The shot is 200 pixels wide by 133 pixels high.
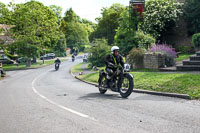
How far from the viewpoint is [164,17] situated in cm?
2958

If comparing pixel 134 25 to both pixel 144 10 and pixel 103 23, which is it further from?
pixel 103 23

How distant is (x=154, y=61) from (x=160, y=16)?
13283 millimetres

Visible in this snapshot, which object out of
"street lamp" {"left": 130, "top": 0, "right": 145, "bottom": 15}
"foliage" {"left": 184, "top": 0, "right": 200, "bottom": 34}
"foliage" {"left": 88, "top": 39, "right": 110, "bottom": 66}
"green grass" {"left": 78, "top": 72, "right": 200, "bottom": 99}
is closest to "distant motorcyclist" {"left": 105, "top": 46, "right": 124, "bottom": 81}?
"green grass" {"left": 78, "top": 72, "right": 200, "bottom": 99}

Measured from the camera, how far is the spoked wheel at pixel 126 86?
9320mm

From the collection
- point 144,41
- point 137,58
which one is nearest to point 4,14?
point 144,41

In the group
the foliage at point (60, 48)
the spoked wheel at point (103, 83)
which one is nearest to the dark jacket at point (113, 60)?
the spoked wheel at point (103, 83)

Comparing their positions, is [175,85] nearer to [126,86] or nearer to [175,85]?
[175,85]

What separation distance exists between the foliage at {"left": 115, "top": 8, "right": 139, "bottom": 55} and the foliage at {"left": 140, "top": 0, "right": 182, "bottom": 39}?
1.29m

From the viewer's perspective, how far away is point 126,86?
31.3 feet

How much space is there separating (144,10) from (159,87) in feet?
72.3

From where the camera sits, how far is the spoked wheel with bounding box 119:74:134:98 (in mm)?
9320

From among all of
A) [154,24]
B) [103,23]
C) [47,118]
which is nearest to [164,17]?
[154,24]

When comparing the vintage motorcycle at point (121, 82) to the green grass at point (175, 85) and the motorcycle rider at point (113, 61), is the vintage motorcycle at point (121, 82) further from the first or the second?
the green grass at point (175, 85)

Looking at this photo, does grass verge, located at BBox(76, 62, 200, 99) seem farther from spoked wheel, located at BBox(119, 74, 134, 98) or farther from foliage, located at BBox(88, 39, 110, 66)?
foliage, located at BBox(88, 39, 110, 66)
